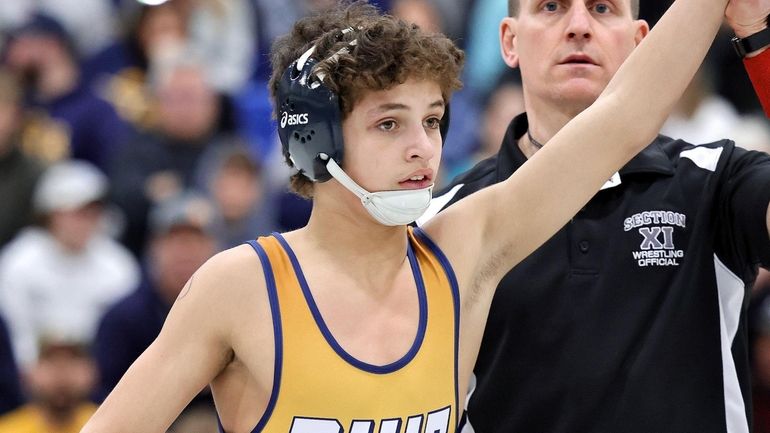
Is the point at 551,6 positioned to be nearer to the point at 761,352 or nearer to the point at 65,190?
the point at 761,352

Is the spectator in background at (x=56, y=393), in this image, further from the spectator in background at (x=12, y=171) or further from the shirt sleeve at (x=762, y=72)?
the shirt sleeve at (x=762, y=72)

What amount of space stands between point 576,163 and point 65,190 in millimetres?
4310

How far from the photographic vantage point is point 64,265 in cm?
654

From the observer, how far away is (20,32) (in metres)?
7.20

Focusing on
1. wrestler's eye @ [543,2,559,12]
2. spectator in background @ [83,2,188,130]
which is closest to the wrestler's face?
wrestler's eye @ [543,2,559,12]

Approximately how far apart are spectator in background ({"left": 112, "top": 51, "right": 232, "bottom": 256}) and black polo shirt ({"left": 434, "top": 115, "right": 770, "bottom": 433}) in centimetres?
378

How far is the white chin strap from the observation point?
106 inches

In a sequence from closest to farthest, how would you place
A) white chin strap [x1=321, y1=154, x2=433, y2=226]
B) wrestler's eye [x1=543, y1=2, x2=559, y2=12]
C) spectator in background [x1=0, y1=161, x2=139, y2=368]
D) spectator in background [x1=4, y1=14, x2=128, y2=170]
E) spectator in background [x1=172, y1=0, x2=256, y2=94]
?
1. white chin strap [x1=321, y1=154, x2=433, y2=226]
2. wrestler's eye [x1=543, y1=2, x2=559, y2=12]
3. spectator in background [x1=0, y1=161, x2=139, y2=368]
4. spectator in background [x1=4, y1=14, x2=128, y2=170]
5. spectator in background [x1=172, y1=0, x2=256, y2=94]

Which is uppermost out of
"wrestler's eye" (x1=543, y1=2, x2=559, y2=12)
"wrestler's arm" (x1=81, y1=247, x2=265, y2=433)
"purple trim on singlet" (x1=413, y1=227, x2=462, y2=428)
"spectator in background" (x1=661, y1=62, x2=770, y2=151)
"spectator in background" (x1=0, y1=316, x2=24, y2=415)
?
"wrestler's eye" (x1=543, y1=2, x2=559, y2=12)

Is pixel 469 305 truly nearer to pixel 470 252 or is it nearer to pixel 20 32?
pixel 470 252

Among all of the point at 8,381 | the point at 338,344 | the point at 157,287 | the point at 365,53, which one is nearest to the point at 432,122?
the point at 365,53

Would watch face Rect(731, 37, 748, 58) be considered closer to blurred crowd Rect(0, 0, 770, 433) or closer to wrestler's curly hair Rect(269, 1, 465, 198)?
wrestler's curly hair Rect(269, 1, 465, 198)

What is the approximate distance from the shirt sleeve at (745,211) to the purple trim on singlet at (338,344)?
871 mm

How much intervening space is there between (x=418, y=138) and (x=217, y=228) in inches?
158
